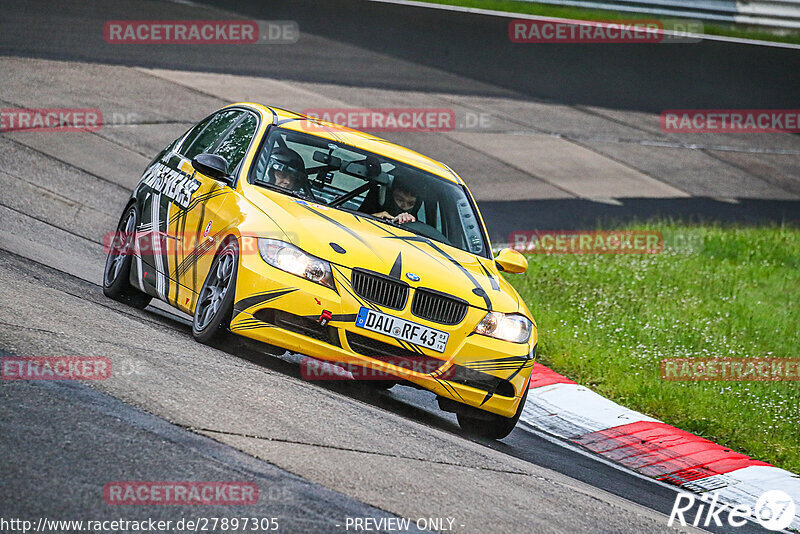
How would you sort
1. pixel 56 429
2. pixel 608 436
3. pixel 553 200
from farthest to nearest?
1. pixel 553 200
2. pixel 608 436
3. pixel 56 429

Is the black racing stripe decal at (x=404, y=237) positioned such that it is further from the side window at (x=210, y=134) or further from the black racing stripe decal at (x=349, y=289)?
the side window at (x=210, y=134)

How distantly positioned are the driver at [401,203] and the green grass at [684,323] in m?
2.66

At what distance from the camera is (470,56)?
2458 centimetres

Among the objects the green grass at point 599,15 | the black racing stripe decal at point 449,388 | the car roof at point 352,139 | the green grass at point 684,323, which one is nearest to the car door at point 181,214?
the car roof at point 352,139

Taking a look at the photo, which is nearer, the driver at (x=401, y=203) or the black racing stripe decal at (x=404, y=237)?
the black racing stripe decal at (x=404, y=237)

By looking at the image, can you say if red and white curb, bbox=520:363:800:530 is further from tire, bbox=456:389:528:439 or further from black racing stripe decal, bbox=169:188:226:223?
black racing stripe decal, bbox=169:188:226:223

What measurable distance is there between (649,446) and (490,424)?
1585 millimetres

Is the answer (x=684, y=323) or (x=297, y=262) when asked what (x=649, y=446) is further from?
(x=684, y=323)

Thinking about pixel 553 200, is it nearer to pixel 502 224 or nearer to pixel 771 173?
pixel 502 224

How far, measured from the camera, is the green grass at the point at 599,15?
25.8m

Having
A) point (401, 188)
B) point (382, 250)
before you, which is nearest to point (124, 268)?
point (401, 188)

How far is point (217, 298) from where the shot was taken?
7.31 meters

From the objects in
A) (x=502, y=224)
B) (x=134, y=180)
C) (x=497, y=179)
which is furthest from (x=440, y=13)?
(x=134, y=180)

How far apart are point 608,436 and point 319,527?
4.56 m
